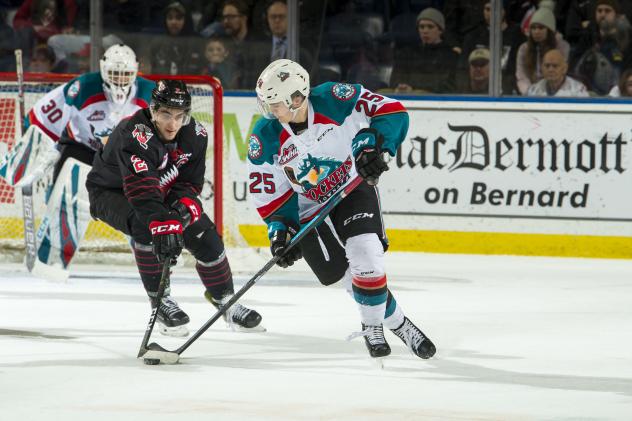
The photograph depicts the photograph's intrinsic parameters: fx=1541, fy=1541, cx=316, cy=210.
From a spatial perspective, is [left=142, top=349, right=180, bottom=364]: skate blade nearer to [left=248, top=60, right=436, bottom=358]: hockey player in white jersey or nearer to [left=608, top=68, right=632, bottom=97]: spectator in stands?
[left=248, top=60, right=436, bottom=358]: hockey player in white jersey

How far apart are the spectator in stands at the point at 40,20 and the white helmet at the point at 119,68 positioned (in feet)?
7.37

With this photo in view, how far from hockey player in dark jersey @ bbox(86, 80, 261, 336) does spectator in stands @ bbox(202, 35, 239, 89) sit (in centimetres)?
289

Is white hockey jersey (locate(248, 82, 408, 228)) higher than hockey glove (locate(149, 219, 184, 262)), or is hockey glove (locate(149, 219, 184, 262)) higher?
white hockey jersey (locate(248, 82, 408, 228))

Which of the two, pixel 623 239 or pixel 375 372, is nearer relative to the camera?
pixel 375 372

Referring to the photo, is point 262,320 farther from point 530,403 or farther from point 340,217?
point 530,403

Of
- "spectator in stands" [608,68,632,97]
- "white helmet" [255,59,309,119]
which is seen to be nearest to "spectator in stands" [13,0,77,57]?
"spectator in stands" [608,68,632,97]

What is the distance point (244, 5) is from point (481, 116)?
4.88 ft

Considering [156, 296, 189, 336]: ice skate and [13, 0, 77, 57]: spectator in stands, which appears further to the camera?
[13, 0, 77, 57]: spectator in stands

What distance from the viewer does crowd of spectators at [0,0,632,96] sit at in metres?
7.85

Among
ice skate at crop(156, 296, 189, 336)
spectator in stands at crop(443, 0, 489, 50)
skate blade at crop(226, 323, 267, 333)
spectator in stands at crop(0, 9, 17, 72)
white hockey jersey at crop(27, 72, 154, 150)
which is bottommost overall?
skate blade at crop(226, 323, 267, 333)

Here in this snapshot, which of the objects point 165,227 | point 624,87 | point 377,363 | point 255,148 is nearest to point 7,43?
point 624,87

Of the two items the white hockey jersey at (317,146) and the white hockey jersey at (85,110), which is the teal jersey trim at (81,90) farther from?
the white hockey jersey at (317,146)

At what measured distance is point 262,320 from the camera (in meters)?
5.98

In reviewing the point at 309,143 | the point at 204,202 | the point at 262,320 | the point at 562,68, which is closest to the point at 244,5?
the point at 204,202
